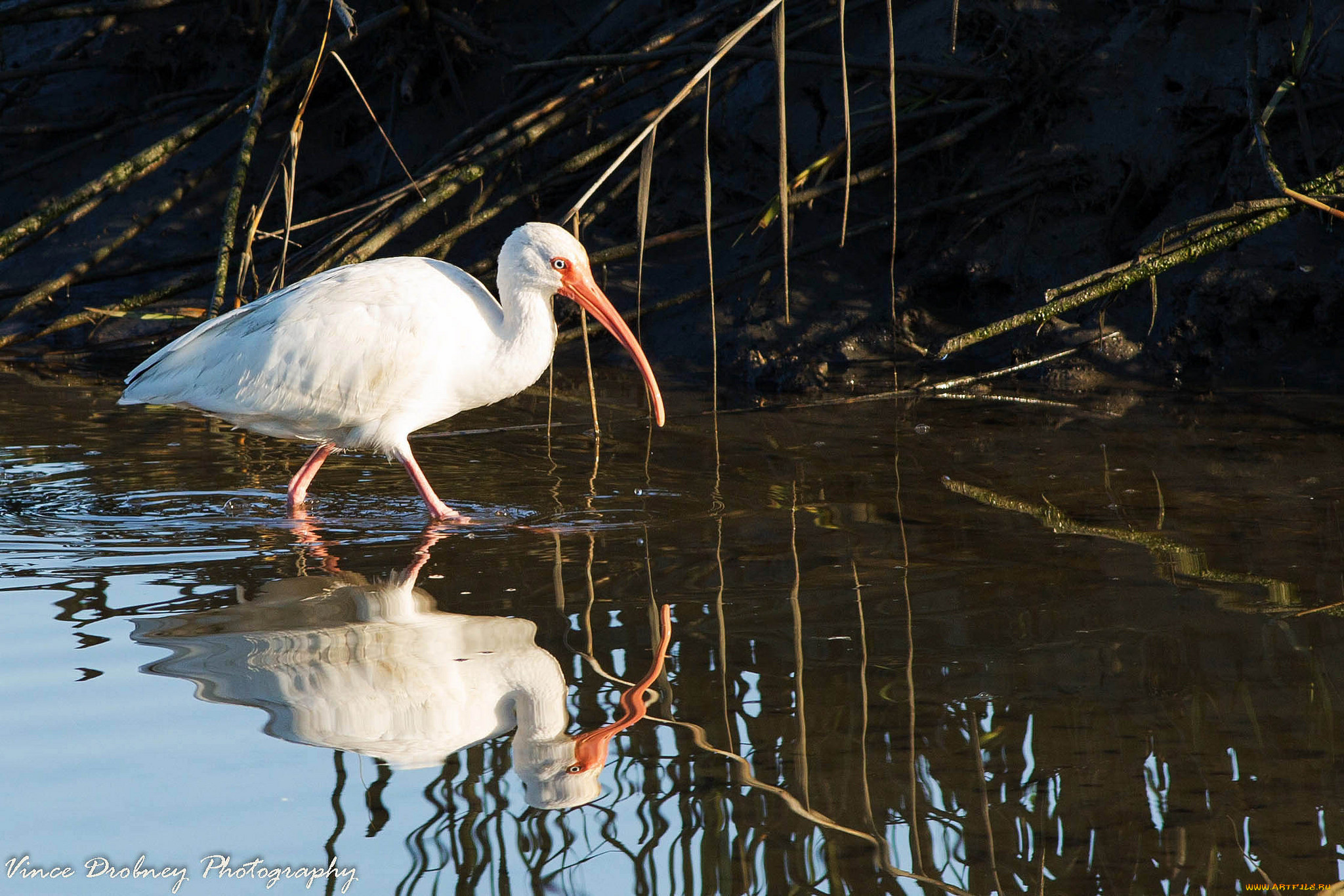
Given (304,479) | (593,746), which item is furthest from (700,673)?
(304,479)

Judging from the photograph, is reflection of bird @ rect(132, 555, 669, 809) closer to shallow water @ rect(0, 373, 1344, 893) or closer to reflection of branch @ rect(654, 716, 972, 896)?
shallow water @ rect(0, 373, 1344, 893)

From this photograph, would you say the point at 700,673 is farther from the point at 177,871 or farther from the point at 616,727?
the point at 177,871

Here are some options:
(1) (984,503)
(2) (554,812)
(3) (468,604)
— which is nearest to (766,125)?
(1) (984,503)

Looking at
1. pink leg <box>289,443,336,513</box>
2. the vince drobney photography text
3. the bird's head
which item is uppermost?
the bird's head

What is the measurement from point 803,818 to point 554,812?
0.55 m

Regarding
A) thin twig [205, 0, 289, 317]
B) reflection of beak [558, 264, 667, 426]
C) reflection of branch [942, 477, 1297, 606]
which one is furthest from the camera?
thin twig [205, 0, 289, 317]

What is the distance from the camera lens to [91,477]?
6234 millimetres

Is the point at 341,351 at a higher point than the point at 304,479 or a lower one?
higher

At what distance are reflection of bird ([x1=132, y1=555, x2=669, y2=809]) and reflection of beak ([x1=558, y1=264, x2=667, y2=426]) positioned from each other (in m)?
1.82

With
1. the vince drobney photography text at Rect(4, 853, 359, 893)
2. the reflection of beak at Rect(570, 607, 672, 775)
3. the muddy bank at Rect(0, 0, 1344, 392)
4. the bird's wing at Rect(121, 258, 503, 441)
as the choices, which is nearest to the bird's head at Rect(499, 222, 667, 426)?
the bird's wing at Rect(121, 258, 503, 441)

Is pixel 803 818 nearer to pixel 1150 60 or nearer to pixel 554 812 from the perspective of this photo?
pixel 554 812

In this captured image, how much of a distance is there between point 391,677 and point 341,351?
87.0 inches

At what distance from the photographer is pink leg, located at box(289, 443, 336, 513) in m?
5.79

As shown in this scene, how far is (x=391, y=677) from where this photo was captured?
146 inches
